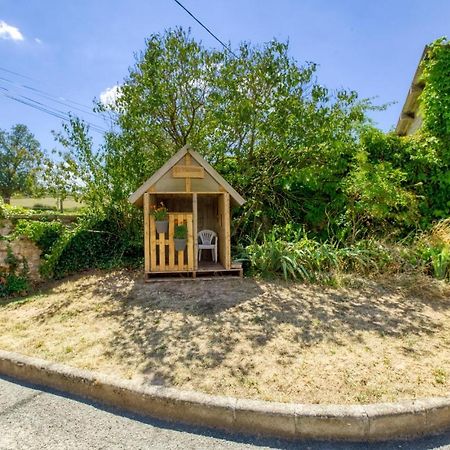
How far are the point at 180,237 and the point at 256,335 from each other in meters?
2.75

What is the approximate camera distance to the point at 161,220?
6.07 metres

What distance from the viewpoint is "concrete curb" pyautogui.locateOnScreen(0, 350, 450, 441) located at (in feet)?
7.80

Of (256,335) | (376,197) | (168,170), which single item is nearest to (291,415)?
(256,335)

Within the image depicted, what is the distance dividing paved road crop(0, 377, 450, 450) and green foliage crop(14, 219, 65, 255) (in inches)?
172

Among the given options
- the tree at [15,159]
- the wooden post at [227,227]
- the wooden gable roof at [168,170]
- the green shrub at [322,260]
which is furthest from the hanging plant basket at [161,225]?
the tree at [15,159]

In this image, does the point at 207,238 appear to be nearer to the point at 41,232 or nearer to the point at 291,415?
the point at 41,232

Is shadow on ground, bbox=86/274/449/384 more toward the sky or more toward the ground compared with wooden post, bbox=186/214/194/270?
more toward the ground

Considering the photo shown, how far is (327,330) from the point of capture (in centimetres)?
394

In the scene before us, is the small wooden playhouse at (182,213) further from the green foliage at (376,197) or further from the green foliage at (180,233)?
the green foliage at (376,197)

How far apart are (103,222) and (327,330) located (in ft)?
19.2

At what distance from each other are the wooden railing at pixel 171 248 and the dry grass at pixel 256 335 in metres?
0.43

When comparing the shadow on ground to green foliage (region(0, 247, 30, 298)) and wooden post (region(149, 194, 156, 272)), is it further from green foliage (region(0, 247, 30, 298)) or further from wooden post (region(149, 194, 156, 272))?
green foliage (region(0, 247, 30, 298))

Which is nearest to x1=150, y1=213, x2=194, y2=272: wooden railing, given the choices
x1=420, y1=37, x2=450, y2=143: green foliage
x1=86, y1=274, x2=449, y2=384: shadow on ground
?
x1=86, y1=274, x2=449, y2=384: shadow on ground

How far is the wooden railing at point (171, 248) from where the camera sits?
19.8ft
